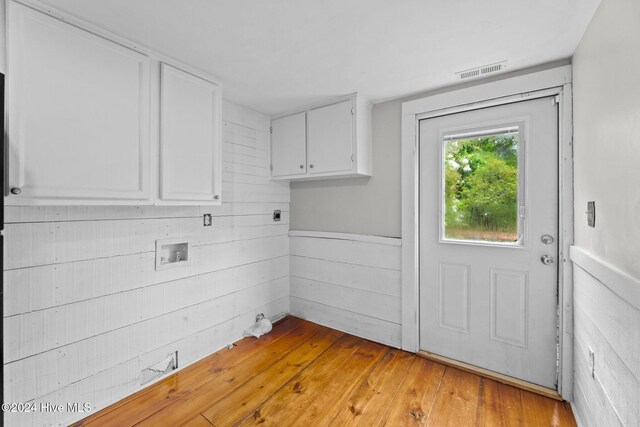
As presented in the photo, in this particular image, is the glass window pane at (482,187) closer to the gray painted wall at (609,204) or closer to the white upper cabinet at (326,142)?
the gray painted wall at (609,204)

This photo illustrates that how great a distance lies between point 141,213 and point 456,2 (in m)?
2.12

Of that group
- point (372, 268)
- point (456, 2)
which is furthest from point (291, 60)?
point (372, 268)

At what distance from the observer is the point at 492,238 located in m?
2.08

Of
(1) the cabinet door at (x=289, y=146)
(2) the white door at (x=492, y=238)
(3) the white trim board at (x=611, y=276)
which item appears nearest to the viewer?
(3) the white trim board at (x=611, y=276)

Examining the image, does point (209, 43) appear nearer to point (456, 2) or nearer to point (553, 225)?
point (456, 2)

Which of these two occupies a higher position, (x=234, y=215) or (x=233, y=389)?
(x=234, y=215)

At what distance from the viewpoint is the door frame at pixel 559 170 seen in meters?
1.78

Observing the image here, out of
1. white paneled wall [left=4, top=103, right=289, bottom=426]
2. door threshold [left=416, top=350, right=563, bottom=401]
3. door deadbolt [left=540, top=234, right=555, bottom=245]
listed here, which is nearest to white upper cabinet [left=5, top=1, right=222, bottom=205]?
white paneled wall [left=4, top=103, right=289, bottom=426]

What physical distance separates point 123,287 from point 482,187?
2506 mm

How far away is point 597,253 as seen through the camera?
1398 millimetres

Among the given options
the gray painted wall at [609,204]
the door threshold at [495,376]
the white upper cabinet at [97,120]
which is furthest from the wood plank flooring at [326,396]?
the white upper cabinet at [97,120]

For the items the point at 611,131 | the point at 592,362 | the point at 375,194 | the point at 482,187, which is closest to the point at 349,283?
the point at 375,194

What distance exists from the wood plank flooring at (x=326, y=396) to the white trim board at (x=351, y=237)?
0.89 metres

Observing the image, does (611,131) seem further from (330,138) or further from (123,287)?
(123,287)
